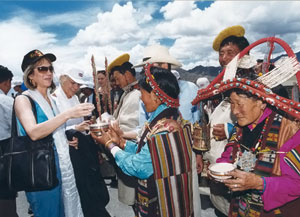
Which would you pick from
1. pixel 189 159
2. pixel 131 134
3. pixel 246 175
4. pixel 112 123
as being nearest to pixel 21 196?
pixel 131 134

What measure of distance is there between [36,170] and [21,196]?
370 cm

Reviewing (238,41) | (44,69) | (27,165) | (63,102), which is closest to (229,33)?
(238,41)

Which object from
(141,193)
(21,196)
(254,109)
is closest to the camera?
(254,109)

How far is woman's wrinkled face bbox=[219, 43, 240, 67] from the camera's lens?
318cm

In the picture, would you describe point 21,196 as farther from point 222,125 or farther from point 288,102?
point 288,102

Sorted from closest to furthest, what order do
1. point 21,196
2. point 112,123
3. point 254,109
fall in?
1. point 254,109
2. point 112,123
3. point 21,196

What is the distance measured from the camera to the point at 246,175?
1.54 meters

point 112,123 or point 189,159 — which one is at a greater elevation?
point 112,123

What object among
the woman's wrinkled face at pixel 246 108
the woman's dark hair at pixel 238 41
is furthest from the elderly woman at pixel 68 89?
the woman's wrinkled face at pixel 246 108

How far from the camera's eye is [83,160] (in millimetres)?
3822

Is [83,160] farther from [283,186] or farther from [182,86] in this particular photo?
[283,186]

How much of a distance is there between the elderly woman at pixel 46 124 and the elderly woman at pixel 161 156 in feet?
1.85

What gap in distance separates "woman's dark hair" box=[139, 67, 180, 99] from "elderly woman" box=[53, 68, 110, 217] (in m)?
1.91

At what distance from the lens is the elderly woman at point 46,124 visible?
227 centimetres
